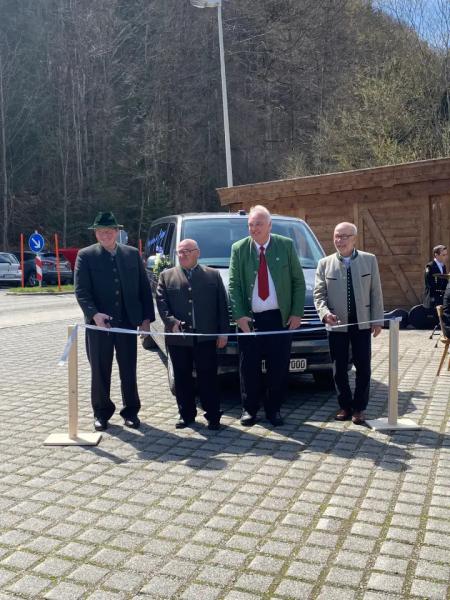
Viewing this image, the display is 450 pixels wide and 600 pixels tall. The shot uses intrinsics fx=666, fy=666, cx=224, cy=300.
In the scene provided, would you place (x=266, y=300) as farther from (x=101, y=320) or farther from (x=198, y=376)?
(x=101, y=320)

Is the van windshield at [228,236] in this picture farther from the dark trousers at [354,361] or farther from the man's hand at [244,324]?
the dark trousers at [354,361]

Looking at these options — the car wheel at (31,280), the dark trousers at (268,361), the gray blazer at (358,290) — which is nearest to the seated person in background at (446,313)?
the gray blazer at (358,290)

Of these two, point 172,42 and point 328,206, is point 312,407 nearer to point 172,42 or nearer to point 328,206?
point 328,206

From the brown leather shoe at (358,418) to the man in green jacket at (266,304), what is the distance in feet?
2.25

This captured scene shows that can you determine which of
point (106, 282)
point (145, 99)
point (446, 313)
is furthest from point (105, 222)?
point (145, 99)

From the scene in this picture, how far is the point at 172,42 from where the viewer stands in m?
46.9

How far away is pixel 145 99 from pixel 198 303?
43.6 metres

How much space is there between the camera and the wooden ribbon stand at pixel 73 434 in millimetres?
Result: 5688

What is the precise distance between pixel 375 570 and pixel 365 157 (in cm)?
2503

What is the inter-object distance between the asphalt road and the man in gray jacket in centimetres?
1026

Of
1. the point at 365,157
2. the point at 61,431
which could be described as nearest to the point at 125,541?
the point at 61,431

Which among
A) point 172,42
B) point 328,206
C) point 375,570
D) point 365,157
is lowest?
point 375,570

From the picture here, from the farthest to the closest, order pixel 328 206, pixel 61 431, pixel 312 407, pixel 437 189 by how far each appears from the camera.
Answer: pixel 328 206 < pixel 437 189 < pixel 312 407 < pixel 61 431

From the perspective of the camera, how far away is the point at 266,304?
6207 mm
